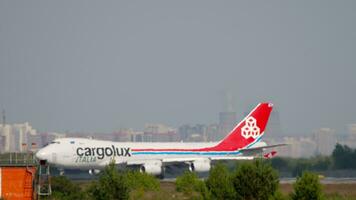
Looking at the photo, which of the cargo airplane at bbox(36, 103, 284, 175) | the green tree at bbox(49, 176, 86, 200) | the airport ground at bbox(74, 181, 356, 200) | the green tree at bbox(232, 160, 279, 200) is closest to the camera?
the green tree at bbox(232, 160, 279, 200)

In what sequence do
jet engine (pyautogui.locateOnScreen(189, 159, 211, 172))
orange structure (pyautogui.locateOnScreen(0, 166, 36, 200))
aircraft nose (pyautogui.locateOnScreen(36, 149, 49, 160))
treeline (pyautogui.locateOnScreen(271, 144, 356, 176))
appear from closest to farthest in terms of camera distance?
orange structure (pyautogui.locateOnScreen(0, 166, 36, 200))
aircraft nose (pyautogui.locateOnScreen(36, 149, 49, 160))
jet engine (pyautogui.locateOnScreen(189, 159, 211, 172))
treeline (pyautogui.locateOnScreen(271, 144, 356, 176))

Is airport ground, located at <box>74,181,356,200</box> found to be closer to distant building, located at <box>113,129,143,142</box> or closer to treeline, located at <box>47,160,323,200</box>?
treeline, located at <box>47,160,323,200</box>

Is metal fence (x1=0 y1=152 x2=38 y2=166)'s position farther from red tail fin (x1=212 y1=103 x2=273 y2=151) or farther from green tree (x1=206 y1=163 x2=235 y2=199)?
red tail fin (x1=212 y1=103 x2=273 y2=151)

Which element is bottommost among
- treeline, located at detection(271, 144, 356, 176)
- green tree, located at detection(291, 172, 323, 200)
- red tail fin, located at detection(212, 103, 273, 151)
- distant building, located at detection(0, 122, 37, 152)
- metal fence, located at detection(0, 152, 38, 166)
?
green tree, located at detection(291, 172, 323, 200)

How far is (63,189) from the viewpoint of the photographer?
198 ft

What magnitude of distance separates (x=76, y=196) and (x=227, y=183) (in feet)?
38.5

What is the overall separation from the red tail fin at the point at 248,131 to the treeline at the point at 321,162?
311 centimetres

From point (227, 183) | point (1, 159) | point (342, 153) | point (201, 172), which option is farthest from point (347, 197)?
point (342, 153)

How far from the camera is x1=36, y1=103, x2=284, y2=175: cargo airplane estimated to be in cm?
8231

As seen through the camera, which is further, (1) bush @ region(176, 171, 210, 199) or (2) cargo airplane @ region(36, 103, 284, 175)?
(2) cargo airplane @ region(36, 103, 284, 175)

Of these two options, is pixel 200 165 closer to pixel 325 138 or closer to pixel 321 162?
pixel 321 162

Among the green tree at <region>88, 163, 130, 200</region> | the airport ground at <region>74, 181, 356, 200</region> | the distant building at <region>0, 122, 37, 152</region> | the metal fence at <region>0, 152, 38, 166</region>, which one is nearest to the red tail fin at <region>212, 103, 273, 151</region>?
the airport ground at <region>74, 181, 356, 200</region>

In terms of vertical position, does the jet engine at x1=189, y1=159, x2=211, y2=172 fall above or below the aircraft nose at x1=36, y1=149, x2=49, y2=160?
below

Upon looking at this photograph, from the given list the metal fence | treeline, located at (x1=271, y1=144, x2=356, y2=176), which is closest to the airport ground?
the metal fence
